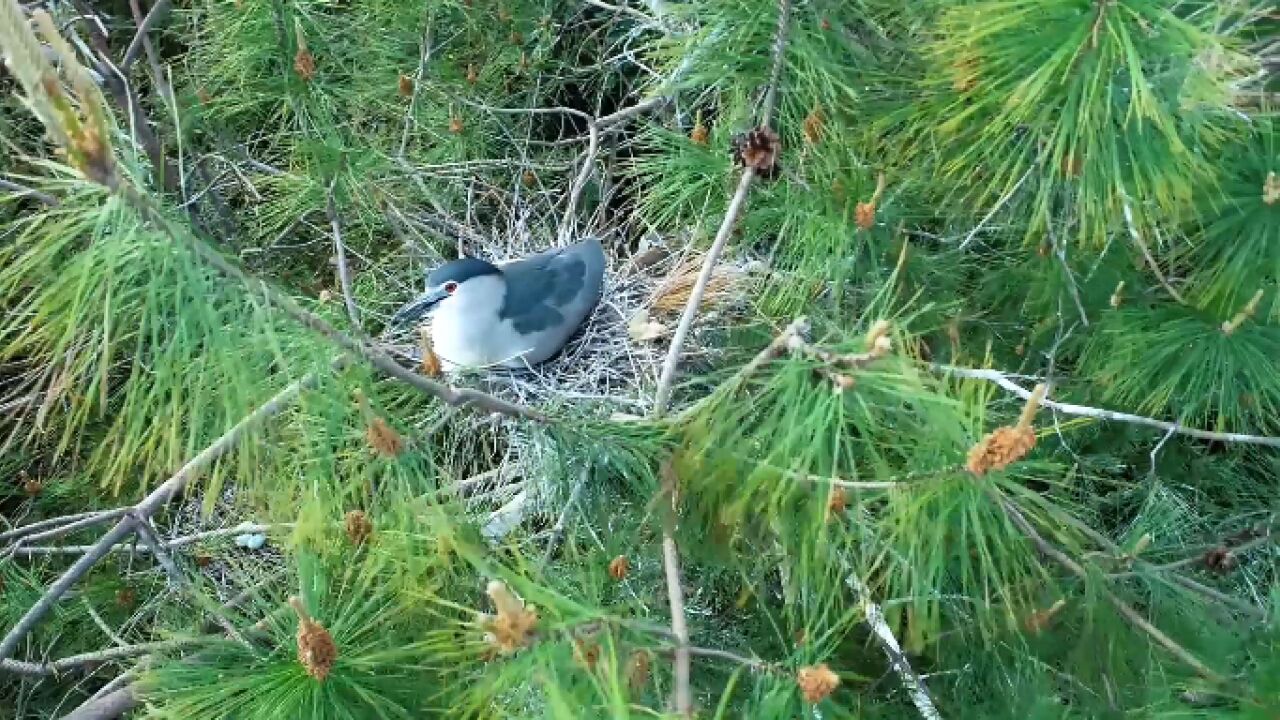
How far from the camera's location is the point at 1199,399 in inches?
49.6

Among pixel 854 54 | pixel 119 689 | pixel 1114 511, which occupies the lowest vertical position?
pixel 1114 511

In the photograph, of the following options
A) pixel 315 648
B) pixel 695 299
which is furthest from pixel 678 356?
pixel 315 648

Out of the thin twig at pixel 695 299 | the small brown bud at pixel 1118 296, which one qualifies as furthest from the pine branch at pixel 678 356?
the small brown bud at pixel 1118 296

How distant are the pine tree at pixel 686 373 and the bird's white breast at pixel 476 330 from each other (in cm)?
4

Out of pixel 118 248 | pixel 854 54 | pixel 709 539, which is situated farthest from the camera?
pixel 854 54

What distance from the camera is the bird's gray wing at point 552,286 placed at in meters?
1.46

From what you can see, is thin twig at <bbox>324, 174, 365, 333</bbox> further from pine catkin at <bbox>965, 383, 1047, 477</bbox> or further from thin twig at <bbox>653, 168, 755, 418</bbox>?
pine catkin at <bbox>965, 383, 1047, 477</bbox>

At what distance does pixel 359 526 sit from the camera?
3.14ft

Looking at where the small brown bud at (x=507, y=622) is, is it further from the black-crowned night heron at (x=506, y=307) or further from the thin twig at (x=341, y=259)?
the black-crowned night heron at (x=506, y=307)

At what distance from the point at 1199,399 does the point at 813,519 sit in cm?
67

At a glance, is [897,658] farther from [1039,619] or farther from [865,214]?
[865,214]

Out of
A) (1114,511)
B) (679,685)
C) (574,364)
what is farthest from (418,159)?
(1114,511)

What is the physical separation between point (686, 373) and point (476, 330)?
31cm

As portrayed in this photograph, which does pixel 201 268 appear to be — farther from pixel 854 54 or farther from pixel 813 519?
pixel 854 54
